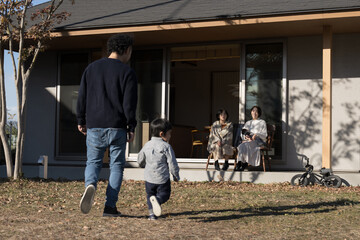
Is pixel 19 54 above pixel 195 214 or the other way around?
above

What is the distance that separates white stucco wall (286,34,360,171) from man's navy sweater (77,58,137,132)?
5210 millimetres

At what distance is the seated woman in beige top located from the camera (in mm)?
8734

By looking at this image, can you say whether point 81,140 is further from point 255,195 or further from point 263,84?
point 255,195

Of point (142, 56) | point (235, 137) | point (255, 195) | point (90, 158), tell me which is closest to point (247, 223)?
point (90, 158)

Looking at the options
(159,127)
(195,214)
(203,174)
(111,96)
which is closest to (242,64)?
(203,174)

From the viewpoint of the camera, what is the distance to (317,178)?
7852 millimetres

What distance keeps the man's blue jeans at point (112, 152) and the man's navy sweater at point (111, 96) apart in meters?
0.06

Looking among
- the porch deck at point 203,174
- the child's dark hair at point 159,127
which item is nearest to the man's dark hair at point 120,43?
the child's dark hair at point 159,127

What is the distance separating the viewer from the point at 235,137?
9125 mm

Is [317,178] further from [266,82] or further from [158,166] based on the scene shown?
[158,166]

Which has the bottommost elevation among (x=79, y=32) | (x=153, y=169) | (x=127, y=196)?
(x=127, y=196)

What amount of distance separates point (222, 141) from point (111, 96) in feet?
14.8

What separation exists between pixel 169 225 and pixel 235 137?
485cm

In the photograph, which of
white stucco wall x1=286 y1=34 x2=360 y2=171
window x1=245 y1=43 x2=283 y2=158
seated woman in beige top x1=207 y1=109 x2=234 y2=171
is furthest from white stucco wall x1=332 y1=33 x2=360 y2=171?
seated woman in beige top x1=207 y1=109 x2=234 y2=171
